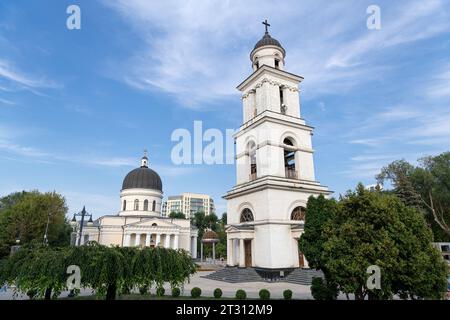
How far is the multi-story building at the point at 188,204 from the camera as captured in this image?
5172 inches

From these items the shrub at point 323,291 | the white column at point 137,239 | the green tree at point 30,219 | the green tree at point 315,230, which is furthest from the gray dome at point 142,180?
the shrub at point 323,291

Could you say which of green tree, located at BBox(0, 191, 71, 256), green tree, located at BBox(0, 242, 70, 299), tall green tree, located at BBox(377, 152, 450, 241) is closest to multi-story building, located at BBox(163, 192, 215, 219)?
green tree, located at BBox(0, 191, 71, 256)

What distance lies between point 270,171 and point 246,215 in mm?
4926

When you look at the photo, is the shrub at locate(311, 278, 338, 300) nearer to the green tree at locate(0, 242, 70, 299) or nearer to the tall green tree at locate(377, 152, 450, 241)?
the green tree at locate(0, 242, 70, 299)

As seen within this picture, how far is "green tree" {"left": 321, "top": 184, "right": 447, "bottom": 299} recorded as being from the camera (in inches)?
378

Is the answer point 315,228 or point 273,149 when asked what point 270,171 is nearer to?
point 273,149

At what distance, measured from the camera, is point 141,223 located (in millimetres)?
44688

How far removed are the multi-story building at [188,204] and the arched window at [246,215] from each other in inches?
4178

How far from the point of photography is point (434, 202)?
118 feet

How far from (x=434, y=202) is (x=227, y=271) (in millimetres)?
29992
